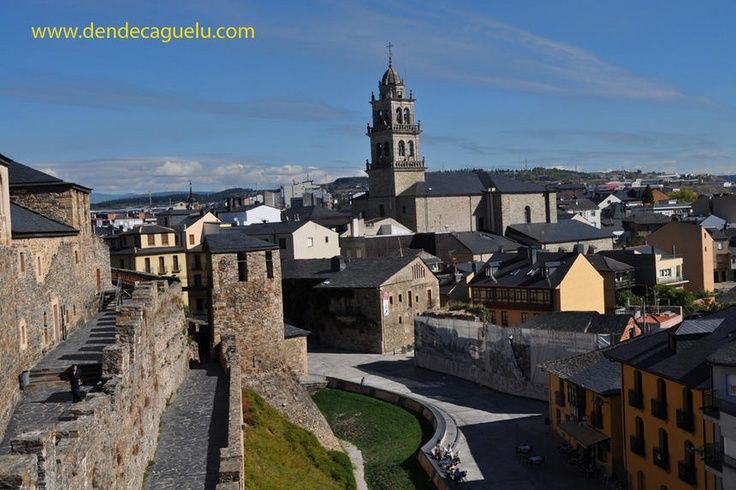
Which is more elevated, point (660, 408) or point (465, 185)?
point (465, 185)

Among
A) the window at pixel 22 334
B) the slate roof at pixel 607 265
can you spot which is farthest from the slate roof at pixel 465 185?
the window at pixel 22 334

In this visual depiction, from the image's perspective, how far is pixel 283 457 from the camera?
22234 millimetres

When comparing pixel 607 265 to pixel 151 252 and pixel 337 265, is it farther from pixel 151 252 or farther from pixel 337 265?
pixel 151 252

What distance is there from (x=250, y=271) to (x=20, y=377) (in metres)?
11.2

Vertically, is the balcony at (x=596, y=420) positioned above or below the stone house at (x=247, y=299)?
below

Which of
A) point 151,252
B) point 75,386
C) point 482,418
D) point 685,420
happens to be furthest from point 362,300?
point 75,386

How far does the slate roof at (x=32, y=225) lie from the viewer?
1916 cm

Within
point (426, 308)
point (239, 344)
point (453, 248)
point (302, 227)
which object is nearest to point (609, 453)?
point (239, 344)

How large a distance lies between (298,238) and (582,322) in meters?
30.9

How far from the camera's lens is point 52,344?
20.5 m

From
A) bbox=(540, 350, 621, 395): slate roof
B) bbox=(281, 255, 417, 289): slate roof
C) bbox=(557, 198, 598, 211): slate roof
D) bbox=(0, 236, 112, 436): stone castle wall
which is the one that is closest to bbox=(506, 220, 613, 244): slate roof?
bbox=(281, 255, 417, 289): slate roof

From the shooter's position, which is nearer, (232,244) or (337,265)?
(232,244)

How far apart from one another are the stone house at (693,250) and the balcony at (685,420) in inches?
1743

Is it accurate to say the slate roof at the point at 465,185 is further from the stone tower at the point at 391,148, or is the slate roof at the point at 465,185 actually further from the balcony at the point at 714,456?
the balcony at the point at 714,456
